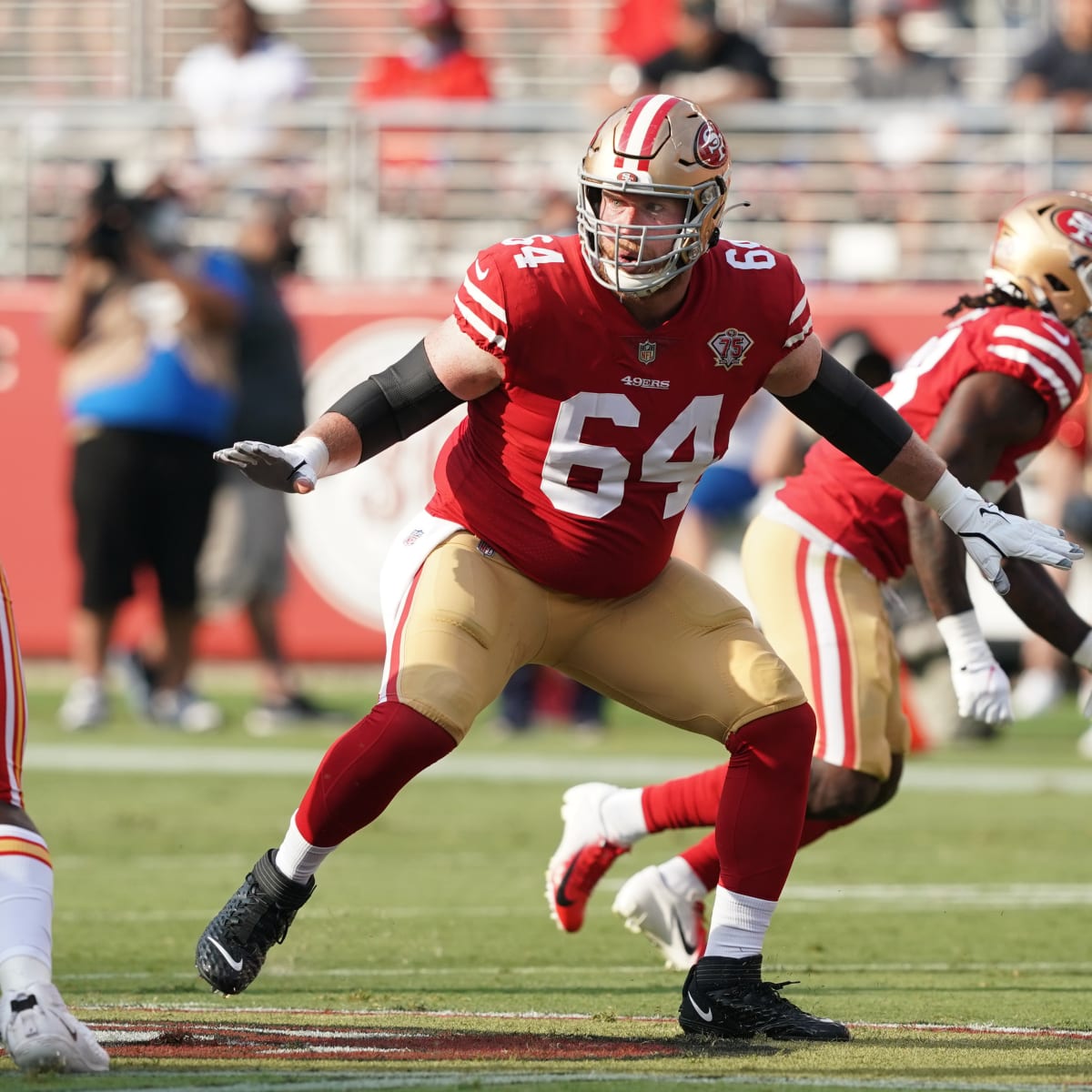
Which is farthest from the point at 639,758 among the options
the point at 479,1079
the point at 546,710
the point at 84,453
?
the point at 479,1079

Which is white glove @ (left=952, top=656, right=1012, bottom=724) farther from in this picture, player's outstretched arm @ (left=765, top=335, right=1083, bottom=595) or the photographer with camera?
the photographer with camera

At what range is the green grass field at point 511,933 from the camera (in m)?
4.28

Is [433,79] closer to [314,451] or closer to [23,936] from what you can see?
[314,451]

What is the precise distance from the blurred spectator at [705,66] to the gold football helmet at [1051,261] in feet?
24.9

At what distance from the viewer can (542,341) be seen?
4598 millimetres

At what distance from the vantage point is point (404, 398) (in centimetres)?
468

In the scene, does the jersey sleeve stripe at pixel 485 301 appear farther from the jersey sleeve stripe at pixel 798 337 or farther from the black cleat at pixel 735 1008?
the black cleat at pixel 735 1008

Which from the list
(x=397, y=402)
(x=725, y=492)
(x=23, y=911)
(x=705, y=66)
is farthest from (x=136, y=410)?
(x=23, y=911)

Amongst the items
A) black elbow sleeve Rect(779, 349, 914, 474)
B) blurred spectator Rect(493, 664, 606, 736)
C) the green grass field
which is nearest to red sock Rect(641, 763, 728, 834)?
the green grass field

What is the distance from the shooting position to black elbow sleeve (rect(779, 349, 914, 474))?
494 cm

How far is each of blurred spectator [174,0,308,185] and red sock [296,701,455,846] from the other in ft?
32.8

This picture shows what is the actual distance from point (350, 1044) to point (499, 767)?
5.96m

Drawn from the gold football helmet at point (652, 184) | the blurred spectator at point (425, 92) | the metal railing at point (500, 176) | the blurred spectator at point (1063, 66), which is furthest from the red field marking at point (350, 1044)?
the blurred spectator at point (1063, 66)

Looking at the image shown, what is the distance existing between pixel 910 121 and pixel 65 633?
20.5 feet
